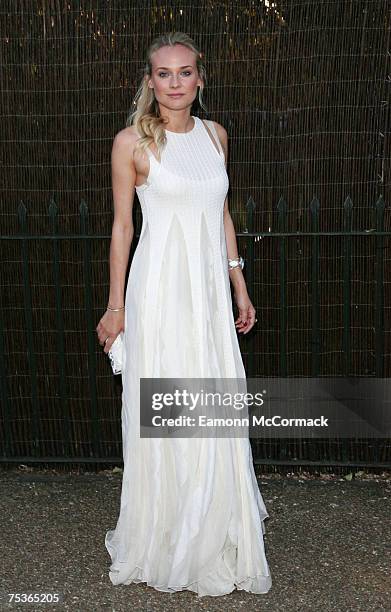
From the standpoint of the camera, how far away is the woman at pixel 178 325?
3332mm

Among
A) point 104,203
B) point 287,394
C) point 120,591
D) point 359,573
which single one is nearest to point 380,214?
point 287,394

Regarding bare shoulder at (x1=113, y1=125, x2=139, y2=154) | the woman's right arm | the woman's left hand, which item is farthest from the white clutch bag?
bare shoulder at (x1=113, y1=125, x2=139, y2=154)

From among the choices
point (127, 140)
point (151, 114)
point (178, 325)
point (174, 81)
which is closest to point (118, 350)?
point (178, 325)

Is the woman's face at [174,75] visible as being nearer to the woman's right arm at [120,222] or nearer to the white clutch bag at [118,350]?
the woman's right arm at [120,222]

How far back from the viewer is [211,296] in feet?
11.3

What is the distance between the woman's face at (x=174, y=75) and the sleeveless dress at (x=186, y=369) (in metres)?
0.15

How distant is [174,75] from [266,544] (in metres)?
2.24

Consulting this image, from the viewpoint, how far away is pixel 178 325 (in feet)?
11.1

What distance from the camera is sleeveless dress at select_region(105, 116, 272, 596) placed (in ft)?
11.1

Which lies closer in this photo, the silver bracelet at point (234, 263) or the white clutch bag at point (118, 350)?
the white clutch bag at point (118, 350)

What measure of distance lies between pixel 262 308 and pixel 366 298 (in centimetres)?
60

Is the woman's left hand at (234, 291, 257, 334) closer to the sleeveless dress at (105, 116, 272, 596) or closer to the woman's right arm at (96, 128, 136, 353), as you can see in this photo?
the sleeveless dress at (105, 116, 272, 596)

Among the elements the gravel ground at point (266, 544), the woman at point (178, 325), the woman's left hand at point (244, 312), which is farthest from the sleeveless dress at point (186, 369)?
the woman's left hand at point (244, 312)

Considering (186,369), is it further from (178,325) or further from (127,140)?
(127,140)
